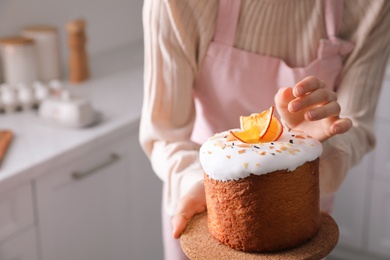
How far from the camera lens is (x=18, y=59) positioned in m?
2.21

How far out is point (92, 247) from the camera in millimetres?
1967

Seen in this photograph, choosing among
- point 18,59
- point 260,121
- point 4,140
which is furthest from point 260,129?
point 18,59

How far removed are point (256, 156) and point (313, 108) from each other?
0.12 m

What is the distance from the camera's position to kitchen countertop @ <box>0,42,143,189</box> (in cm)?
168

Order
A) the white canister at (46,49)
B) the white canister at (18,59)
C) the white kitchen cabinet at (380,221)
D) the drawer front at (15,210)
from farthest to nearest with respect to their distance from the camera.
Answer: the white kitchen cabinet at (380,221)
the white canister at (46,49)
the white canister at (18,59)
the drawer front at (15,210)

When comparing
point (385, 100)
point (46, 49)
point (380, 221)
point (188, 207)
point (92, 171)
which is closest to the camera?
point (188, 207)

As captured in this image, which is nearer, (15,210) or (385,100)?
(15,210)

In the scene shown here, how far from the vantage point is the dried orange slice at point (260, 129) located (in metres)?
0.80

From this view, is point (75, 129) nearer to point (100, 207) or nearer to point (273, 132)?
point (100, 207)


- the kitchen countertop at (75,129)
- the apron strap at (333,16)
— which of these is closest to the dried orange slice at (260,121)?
the apron strap at (333,16)

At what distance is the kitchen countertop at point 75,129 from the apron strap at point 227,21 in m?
0.70

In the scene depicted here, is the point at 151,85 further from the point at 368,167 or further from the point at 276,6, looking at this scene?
the point at 368,167

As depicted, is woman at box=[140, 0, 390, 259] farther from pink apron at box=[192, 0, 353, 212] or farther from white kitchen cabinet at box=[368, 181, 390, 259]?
white kitchen cabinet at box=[368, 181, 390, 259]

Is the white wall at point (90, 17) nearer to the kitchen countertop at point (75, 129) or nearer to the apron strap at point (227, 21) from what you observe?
the kitchen countertop at point (75, 129)
